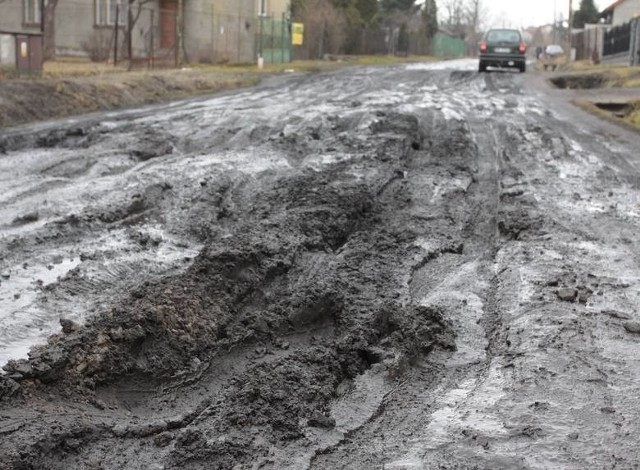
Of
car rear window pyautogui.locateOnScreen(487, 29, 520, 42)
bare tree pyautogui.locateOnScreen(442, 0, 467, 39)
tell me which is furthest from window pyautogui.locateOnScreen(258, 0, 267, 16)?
bare tree pyautogui.locateOnScreen(442, 0, 467, 39)

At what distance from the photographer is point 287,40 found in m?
43.7

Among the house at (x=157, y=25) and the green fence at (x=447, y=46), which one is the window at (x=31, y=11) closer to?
the house at (x=157, y=25)

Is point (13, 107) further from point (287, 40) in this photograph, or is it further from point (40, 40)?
point (287, 40)

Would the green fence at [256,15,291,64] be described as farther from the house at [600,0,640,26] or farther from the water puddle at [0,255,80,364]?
the water puddle at [0,255,80,364]

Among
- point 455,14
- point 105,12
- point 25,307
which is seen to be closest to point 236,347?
point 25,307

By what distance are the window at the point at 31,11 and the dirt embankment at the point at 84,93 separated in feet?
41.5

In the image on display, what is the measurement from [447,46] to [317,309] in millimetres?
84293

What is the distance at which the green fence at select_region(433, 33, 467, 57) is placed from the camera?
80625 mm

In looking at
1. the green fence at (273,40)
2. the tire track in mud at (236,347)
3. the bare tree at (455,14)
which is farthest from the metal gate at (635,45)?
the bare tree at (455,14)

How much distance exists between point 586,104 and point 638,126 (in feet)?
12.9

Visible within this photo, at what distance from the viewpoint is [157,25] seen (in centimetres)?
3853

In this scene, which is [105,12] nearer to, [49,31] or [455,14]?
[49,31]

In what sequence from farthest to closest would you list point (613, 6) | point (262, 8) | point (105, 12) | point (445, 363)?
point (613, 6)
point (262, 8)
point (105, 12)
point (445, 363)

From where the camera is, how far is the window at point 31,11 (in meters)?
32.8
